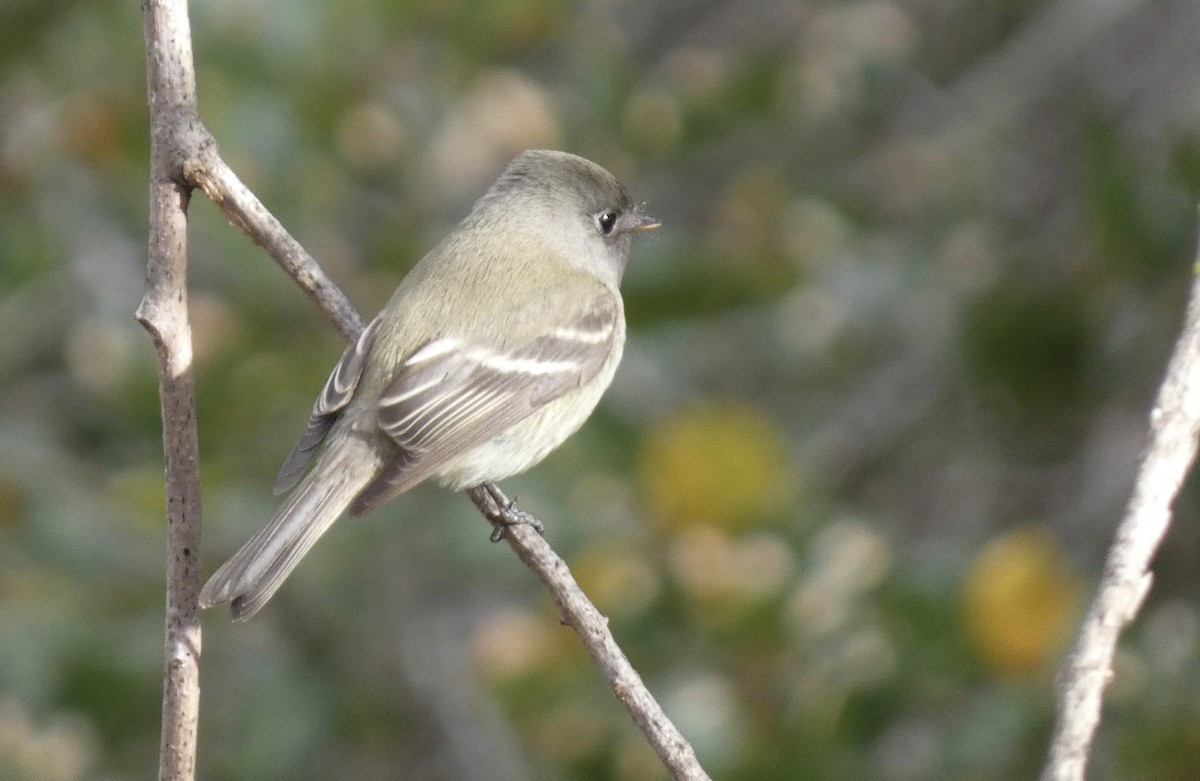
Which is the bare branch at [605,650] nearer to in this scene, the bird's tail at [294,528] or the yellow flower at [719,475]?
the bird's tail at [294,528]

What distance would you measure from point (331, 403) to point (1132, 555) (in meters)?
1.91

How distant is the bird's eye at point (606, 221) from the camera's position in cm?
418

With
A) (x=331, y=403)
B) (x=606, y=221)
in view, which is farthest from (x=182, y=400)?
(x=606, y=221)

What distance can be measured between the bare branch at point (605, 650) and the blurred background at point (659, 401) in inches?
30.1

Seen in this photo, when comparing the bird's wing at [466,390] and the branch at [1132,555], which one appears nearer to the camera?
the branch at [1132,555]

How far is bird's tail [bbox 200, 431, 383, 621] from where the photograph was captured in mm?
2826

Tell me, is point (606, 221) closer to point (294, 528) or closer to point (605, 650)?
point (294, 528)

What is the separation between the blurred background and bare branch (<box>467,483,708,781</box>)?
2.51 feet

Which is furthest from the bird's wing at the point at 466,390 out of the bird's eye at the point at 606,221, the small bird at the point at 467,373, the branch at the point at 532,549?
the bird's eye at the point at 606,221

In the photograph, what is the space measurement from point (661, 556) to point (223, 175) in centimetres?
166

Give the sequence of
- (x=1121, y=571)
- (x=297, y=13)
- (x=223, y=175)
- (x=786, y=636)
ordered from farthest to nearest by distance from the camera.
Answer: (x=297, y=13), (x=786, y=636), (x=223, y=175), (x=1121, y=571)

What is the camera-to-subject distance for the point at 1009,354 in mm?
4441

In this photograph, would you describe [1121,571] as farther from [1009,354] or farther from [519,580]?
[519,580]

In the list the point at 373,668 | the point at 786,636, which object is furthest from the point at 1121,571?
the point at 373,668
